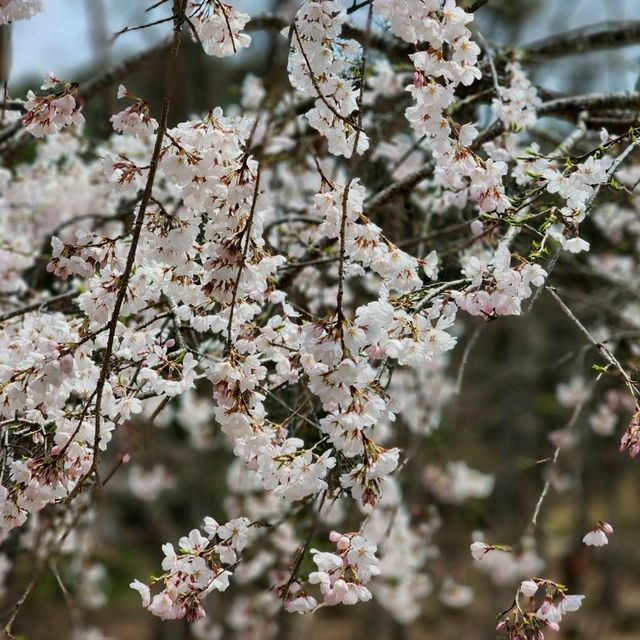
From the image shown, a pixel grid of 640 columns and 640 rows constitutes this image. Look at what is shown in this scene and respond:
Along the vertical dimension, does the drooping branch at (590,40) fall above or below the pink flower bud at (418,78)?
above

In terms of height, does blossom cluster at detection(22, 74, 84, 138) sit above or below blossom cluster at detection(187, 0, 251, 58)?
below

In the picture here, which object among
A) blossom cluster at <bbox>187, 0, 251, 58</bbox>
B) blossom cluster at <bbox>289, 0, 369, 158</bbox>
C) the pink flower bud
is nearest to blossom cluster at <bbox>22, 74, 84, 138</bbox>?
blossom cluster at <bbox>187, 0, 251, 58</bbox>

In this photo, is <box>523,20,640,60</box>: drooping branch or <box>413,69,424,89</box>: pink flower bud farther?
<box>523,20,640,60</box>: drooping branch

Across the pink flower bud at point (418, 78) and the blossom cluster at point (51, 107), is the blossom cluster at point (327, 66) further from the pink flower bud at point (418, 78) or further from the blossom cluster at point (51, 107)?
the blossom cluster at point (51, 107)

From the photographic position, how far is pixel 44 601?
1015 cm

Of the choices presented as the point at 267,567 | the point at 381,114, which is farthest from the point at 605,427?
the point at 381,114

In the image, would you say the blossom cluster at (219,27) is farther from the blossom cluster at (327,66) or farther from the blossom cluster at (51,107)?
the blossom cluster at (51,107)

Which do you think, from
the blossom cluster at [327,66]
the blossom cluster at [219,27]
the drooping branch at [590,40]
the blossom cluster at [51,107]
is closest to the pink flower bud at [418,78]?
the blossom cluster at [327,66]

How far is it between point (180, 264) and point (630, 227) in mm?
3375

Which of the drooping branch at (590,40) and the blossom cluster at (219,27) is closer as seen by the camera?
the blossom cluster at (219,27)

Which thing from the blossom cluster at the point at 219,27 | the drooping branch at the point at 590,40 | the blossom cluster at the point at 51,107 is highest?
the drooping branch at the point at 590,40

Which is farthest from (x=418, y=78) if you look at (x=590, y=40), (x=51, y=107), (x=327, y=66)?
(x=590, y=40)

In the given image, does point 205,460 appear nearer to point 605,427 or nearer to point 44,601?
point 605,427

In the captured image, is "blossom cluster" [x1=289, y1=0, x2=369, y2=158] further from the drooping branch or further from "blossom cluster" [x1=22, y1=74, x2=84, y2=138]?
the drooping branch
